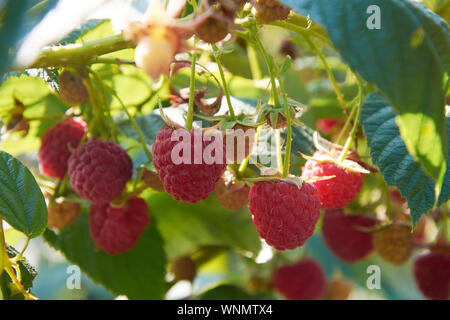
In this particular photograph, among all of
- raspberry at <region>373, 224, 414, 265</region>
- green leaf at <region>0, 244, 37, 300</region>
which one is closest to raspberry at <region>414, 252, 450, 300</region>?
raspberry at <region>373, 224, 414, 265</region>

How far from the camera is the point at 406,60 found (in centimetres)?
50

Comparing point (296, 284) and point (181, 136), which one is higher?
point (181, 136)

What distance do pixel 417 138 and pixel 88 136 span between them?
A: 2.13ft

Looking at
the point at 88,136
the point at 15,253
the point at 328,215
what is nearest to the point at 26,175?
the point at 15,253

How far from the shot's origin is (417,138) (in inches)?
19.8

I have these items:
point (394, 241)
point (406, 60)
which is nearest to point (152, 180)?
point (406, 60)

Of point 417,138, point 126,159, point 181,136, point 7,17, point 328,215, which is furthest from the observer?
point 328,215

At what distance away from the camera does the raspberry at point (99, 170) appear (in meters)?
0.86

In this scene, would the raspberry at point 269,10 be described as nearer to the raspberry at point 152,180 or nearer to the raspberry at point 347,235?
the raspberry at point 152,180

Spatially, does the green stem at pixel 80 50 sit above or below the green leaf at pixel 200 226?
above

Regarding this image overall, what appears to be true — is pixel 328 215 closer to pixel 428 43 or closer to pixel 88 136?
pixel 88 136

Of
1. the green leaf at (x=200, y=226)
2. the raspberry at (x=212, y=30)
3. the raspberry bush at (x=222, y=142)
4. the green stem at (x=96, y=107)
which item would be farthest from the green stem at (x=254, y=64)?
the raspberry at (x=212, y=30)

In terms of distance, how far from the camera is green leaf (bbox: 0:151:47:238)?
75 centimetres

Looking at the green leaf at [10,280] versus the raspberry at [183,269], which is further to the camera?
the raspberry at [183,269]
